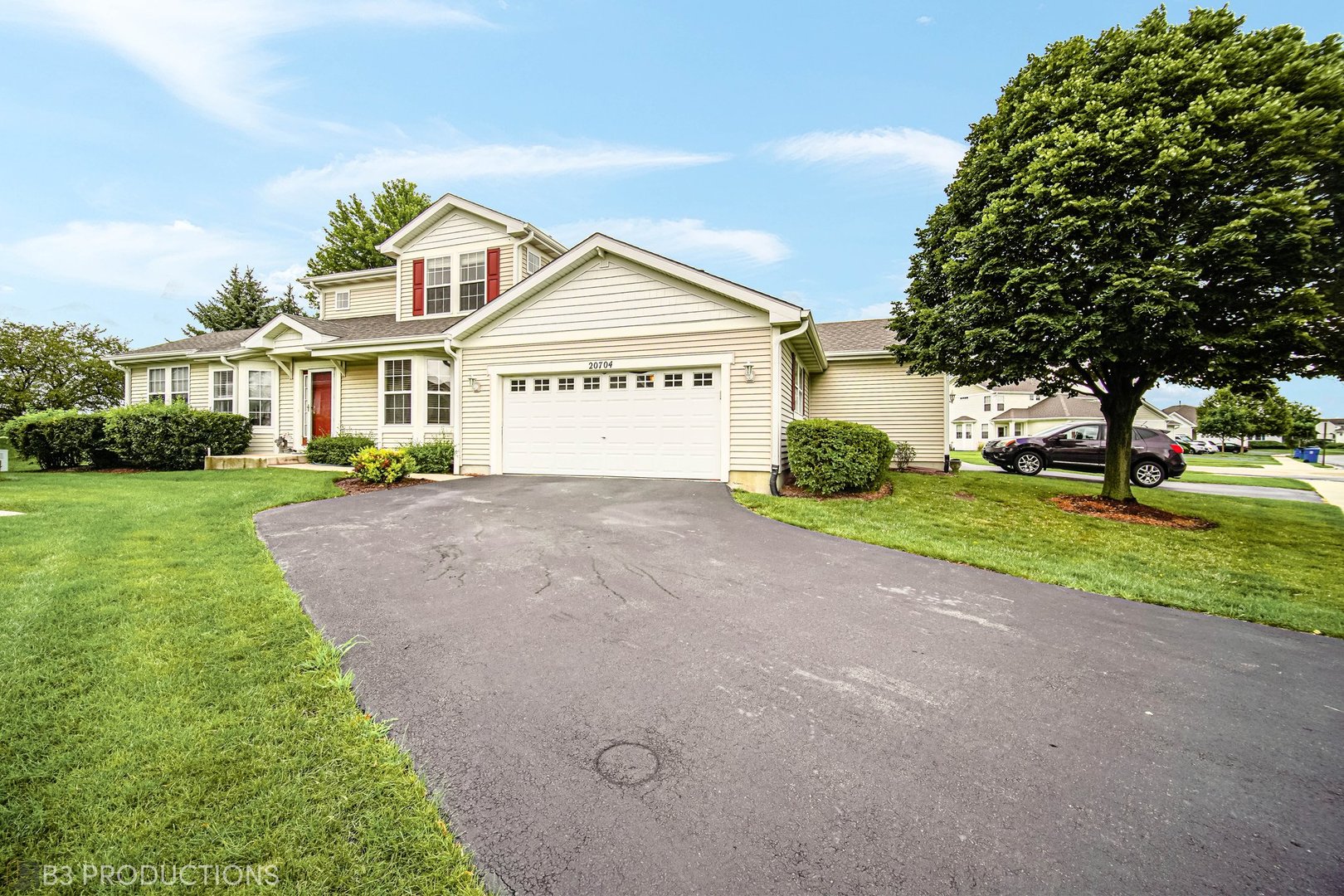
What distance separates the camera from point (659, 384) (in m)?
10.3

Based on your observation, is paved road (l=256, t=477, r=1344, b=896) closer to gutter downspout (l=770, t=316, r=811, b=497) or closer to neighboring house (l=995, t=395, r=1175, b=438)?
gutter downspout (l=770, t=316, r=811, b=497)

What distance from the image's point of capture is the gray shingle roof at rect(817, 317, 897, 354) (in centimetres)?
1563

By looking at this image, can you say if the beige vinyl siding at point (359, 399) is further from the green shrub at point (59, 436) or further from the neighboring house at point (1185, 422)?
the neighboring house at point (1185, 422)

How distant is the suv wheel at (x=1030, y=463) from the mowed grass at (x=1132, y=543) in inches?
186

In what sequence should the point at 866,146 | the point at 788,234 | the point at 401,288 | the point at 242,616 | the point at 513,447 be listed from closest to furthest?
1. the point at 242,616
2. the point at 513,447
3. the point at 866,146
4. the point at 401,288
5. the point at 788,234

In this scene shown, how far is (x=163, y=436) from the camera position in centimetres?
1312

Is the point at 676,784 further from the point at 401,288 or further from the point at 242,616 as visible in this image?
the point at 401,288

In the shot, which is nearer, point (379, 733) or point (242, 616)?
point (379, 733)

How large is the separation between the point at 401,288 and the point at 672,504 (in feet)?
41.5

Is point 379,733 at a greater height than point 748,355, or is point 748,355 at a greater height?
point 748,355

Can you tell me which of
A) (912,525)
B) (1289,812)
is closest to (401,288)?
(912,525)

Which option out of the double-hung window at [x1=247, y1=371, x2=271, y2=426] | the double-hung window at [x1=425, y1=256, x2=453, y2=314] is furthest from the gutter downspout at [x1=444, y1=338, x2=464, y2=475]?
the double-hung window at [x1=247, y1=371, x2=271, y2=426]

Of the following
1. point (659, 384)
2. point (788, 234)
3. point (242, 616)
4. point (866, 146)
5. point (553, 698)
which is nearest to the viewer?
point (553, 698)

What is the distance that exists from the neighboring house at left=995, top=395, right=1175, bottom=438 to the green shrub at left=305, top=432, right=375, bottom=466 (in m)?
46.3
